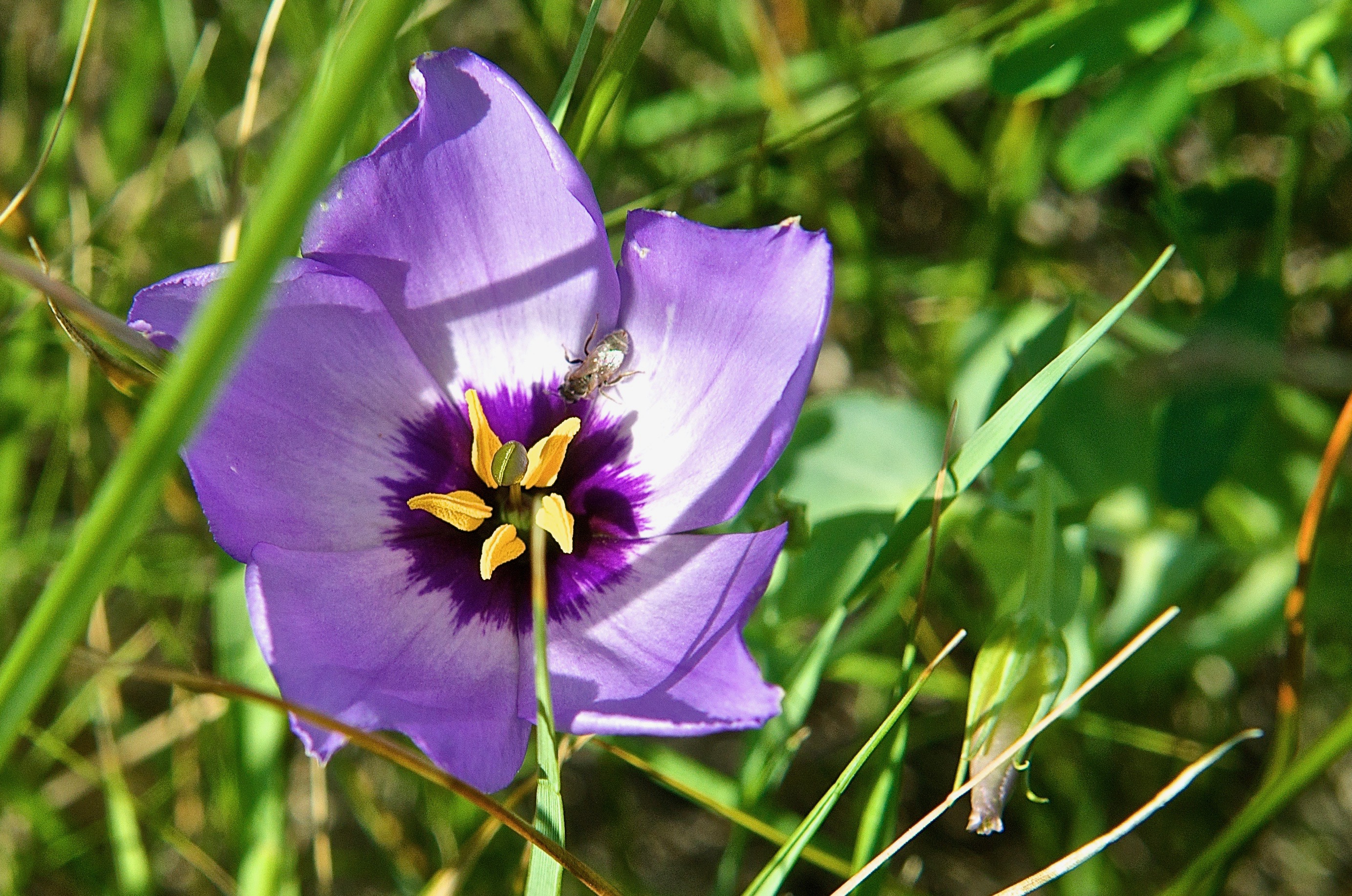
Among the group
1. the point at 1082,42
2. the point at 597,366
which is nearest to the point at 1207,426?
the point at 1082,42

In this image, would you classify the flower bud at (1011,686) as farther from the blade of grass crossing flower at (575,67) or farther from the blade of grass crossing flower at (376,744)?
the blade of grass crossing flower at (575,67)

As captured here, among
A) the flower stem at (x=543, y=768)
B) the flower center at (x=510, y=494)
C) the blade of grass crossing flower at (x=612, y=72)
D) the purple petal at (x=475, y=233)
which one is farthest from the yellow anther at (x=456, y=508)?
the blade of grass crossing flower at (x=612, y=72)

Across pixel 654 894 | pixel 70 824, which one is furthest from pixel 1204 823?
pixel 70 824

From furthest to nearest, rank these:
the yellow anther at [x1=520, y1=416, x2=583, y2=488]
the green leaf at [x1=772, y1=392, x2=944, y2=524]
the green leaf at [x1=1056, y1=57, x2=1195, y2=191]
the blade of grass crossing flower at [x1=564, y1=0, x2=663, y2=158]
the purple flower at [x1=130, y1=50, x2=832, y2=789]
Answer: the green leaf at [x1=772, y1=392, x2=944, y2=524] → the green leaf at [x1=1056, y1=57, x2=1195, y2=191] → the yellow anther at [x1=520, y1=416, x2=583, y2=488] → the blade of grass crossing flower at [x1=564, y1=0, x2=663, y2=158] → the purple flower at [x1=130, y1=50, x2=832, y2=789]

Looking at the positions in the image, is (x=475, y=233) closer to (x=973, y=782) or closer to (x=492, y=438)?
(x=492, y=438)

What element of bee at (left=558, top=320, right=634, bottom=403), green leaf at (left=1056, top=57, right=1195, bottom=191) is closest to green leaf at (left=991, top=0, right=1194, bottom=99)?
green leaf at (left=1056, top=57, right=1195, bottom=191)

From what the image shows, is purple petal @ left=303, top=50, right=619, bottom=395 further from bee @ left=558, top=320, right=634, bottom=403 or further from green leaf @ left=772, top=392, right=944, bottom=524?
green leaf @ left=772, top=392, right=944, bottom=524

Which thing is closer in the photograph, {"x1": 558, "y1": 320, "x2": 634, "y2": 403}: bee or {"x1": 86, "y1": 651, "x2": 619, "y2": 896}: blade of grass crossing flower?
{"x1": 86, "y1": 651, "x2": 619, "y2": 896}: blade of grass crossing flower
